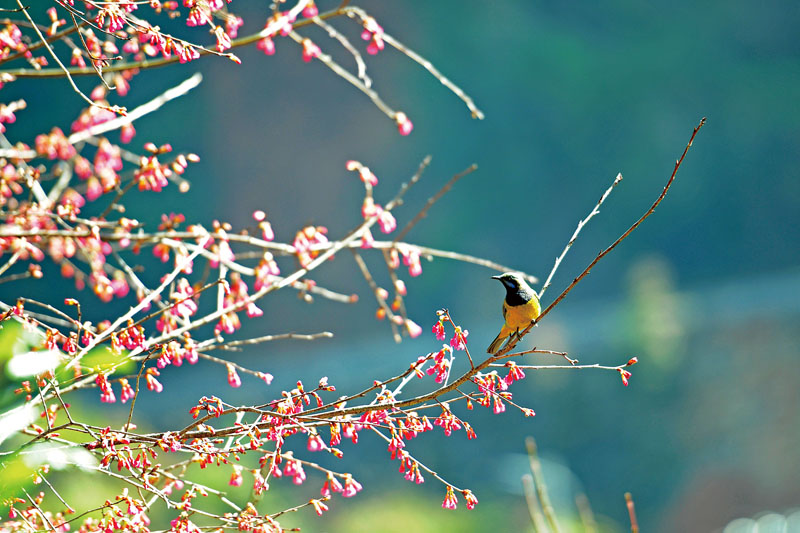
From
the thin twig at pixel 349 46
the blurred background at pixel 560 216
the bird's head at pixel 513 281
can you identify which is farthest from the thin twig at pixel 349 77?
the blurred background at pixel 560 216

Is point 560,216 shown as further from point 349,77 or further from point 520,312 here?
point 349,77

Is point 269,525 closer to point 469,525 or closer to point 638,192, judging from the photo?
point 469,525

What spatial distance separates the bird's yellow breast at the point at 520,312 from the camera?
181 centimetres

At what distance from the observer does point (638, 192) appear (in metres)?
19.8

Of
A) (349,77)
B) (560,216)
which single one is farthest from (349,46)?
(560,216)

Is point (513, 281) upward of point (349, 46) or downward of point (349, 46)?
downward

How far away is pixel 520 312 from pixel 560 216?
18.5 m

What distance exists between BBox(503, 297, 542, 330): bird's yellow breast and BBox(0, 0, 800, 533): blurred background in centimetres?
574

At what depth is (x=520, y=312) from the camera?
1.82 metres

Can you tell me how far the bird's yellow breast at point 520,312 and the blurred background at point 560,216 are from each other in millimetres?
5744

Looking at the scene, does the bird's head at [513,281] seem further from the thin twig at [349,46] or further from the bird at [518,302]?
the thin twig at [349,46]

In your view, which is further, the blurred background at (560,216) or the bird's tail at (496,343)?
the blurred background at (560,216)

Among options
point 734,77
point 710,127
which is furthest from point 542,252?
point 734,77

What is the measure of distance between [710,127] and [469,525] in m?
15.4
